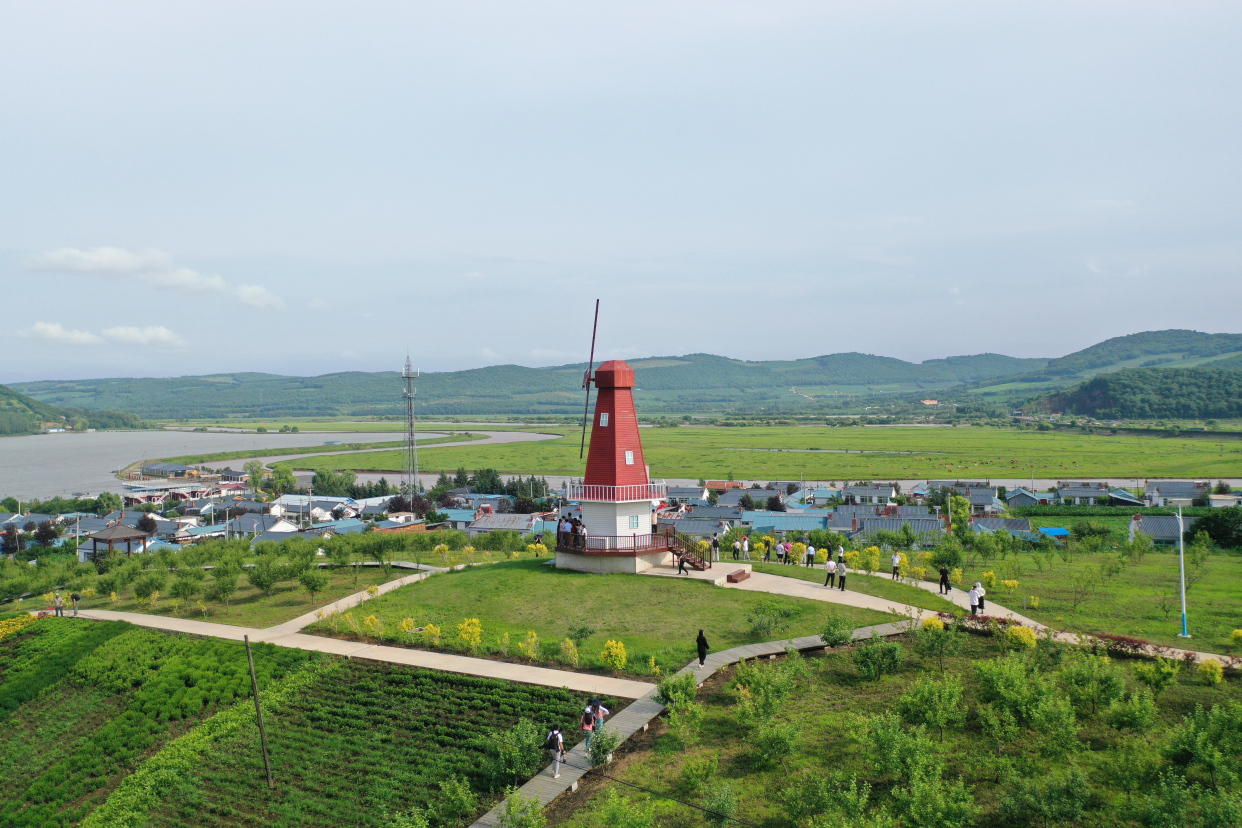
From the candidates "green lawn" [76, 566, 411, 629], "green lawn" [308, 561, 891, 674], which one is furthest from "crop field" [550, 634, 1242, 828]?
"green lawn" [76, 566, 411, 629]

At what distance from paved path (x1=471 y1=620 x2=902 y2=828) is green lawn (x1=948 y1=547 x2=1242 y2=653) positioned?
6515mm

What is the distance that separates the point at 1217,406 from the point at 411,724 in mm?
231616

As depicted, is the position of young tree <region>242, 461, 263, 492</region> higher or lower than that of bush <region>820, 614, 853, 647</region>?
lower

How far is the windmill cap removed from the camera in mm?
30812

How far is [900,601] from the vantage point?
84.6 ft

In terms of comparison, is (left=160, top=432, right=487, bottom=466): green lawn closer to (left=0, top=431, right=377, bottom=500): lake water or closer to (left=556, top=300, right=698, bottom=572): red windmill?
(left=0, top=431, right=377, bottom=500): lake water

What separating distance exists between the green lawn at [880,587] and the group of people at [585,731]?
13.1 meters

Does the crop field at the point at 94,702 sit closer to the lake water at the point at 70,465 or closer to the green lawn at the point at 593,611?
the green lawn at the point at 593,611

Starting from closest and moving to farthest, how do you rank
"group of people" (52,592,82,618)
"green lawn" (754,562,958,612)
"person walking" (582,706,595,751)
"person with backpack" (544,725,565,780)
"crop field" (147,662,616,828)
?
"person with backpack" (544,725,565,780) → "person walking" (582,706,595,751) → "crop field" (147,662,616,828) → "green lawn" (754,562,958,612) → "group of people" (52,592,82,618)

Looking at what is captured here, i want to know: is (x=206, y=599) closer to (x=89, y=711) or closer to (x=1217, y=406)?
(x=89, y=711)

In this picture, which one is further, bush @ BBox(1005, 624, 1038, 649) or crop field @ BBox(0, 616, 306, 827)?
crop field @ BBox(0, 616, 306, 827)

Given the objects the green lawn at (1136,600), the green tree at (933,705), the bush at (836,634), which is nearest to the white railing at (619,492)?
the bush at (836,634)

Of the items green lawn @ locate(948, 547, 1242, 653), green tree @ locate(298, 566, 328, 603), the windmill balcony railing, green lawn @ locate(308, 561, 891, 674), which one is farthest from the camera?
the windmill balcony railing

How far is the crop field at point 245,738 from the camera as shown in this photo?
16.8 metres
